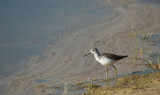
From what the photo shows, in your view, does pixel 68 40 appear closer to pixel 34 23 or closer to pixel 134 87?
pixel 34 23

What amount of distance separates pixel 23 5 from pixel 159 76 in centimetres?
855

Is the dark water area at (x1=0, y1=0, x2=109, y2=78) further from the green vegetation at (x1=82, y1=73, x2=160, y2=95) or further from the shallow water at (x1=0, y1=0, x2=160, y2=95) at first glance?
the green vegetation at (x1=82, y1=73, x2=160, y2=95)

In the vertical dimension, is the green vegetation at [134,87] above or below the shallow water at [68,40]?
below

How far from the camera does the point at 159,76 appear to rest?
25.6 feet

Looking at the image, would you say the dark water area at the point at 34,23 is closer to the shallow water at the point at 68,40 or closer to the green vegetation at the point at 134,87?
the shallow water at the point at 68,40

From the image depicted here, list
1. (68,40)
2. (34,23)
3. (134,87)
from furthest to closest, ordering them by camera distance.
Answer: (34,23) < (68,40) < (134,87)

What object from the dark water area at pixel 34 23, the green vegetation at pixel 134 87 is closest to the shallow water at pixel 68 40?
the dark water area at pixel 34 23

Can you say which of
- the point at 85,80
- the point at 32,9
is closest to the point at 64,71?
the point at 85,80

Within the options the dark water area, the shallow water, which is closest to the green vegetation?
the shallow water

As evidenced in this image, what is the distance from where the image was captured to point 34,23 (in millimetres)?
12828

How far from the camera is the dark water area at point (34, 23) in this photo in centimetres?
1023

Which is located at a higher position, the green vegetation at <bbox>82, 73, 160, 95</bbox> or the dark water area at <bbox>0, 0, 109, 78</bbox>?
the dark water area at <bbox>0, 0, 109, 78</bbox>

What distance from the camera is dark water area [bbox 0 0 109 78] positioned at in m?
10.2

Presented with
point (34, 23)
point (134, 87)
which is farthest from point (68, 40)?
point (134, 87)
